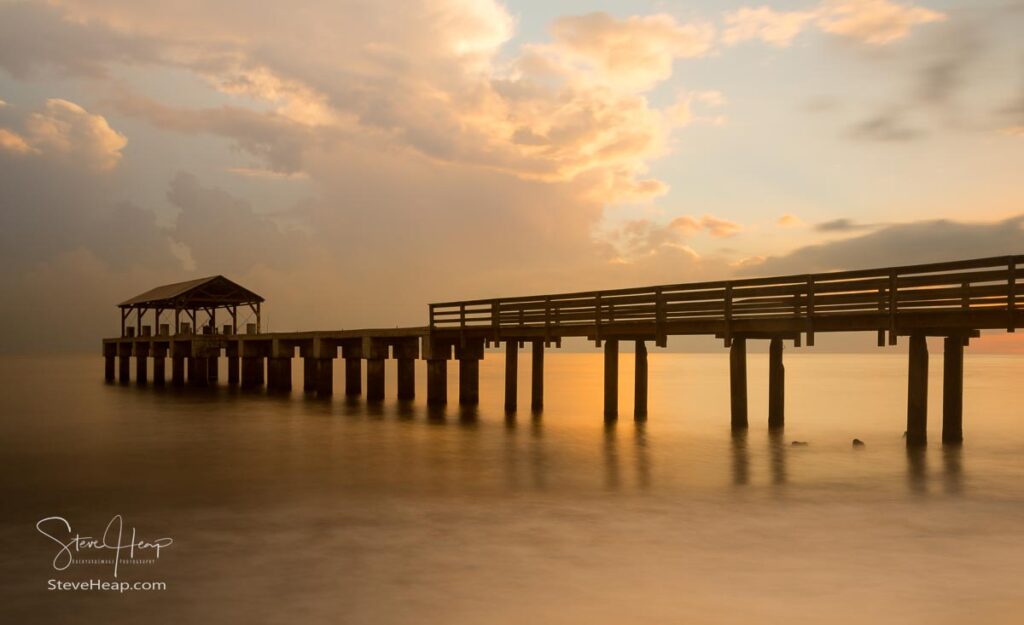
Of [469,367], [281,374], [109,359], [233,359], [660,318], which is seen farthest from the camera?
[109,359]

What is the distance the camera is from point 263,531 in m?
10.9

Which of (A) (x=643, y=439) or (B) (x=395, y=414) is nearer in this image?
(A) (x=643, y=439)

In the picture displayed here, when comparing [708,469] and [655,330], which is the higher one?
[655,330]

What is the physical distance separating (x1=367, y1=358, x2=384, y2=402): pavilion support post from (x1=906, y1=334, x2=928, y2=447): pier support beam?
1995 centimetres

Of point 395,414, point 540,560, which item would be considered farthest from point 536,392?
point 540,560

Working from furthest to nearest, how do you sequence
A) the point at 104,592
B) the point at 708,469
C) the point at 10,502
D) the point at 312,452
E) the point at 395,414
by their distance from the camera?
the point at 395,414
the point at 312,452
the point at 708,469
the point at 10,502
the point at 104,592

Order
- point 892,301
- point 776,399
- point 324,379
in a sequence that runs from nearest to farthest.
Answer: point 892,301 → point 776,399 → point 324,379

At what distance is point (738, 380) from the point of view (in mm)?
21844

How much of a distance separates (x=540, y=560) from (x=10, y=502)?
9.10 m

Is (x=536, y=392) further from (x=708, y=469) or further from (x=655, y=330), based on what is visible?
(x=708, y=469)

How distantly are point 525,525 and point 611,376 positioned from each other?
14.5 meters
